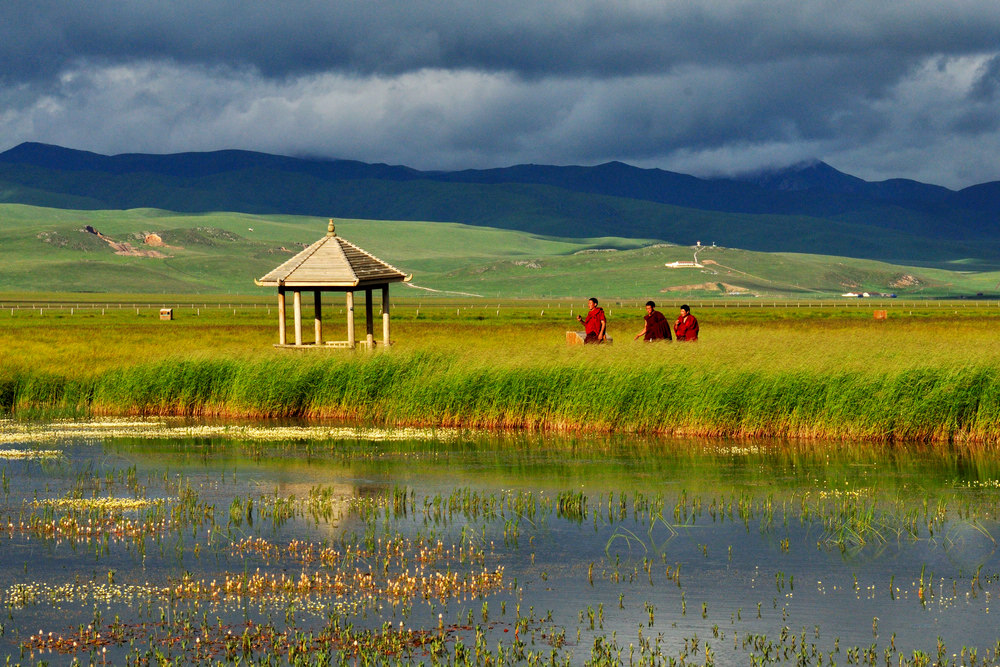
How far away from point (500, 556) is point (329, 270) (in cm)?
2963

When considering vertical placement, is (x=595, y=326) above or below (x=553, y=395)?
above

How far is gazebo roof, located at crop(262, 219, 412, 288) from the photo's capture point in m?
45.6

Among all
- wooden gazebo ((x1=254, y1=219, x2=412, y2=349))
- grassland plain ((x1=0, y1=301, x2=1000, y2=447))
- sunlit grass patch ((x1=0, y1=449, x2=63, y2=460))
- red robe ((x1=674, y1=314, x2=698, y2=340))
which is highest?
wooden gazebo ((x1=254, y1=219, x2=412, y2=349))

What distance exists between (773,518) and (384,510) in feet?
18.8

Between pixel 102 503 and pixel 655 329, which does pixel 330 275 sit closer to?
pixel 655 329

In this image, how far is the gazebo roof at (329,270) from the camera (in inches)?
1795

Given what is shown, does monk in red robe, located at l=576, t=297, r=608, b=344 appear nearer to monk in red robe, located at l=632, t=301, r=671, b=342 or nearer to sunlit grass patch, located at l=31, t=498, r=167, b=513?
monk in red robe, located at l=632, t=301, r=671, b=342

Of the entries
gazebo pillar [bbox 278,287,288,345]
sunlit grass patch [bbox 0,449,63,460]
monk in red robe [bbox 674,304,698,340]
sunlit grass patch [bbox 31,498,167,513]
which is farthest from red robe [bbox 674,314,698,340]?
sunlit grass patch [bbox 31,498,167,513]

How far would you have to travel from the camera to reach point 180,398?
3591 centimetres

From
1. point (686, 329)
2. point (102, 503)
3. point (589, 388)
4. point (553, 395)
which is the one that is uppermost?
point (686, 329)

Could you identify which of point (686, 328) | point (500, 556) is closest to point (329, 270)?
point (686, 328)

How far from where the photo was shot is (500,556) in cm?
1750

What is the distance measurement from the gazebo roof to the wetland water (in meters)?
18.2

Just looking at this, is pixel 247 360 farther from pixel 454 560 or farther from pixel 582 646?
pixel 582 646
